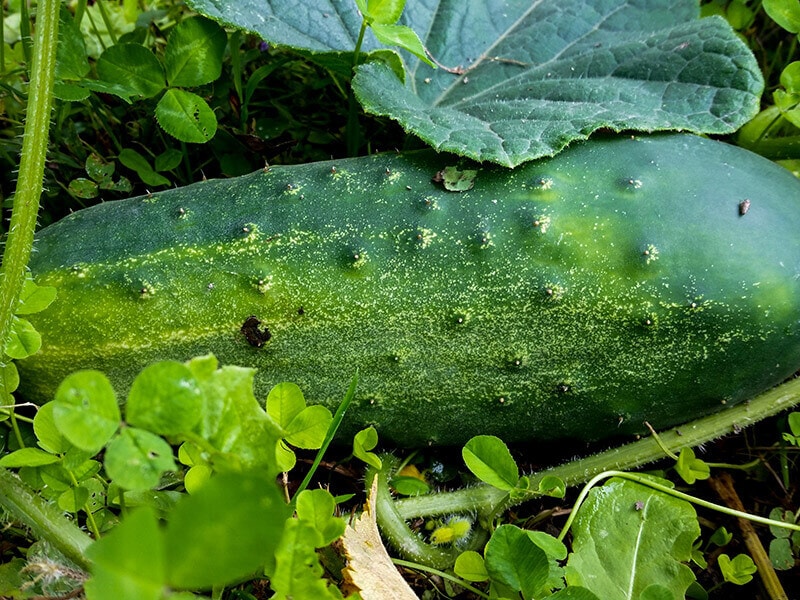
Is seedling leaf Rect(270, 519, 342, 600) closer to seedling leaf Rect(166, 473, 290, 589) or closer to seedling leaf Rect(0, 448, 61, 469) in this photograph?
seedling leaf Rect(166, 473, 290, 589)

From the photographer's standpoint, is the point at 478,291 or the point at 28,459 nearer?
the point at 28,459

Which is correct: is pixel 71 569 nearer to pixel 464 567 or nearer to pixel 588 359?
pixel 464 567

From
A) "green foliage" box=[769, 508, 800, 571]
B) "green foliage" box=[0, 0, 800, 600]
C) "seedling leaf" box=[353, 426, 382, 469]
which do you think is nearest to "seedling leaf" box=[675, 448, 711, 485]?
"green foliage" box=[0, 0, 800, 600]

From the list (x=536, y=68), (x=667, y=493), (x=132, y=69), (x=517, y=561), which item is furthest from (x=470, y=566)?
(x=132, y=69)

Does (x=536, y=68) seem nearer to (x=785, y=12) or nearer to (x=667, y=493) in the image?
(x=785, y=12)

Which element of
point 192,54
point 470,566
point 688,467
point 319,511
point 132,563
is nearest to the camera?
point 132,563

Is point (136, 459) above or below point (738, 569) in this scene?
above

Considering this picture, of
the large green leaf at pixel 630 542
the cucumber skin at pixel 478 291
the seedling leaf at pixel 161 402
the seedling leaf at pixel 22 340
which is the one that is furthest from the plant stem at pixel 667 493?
the seedling leaf at pixel 22 340
